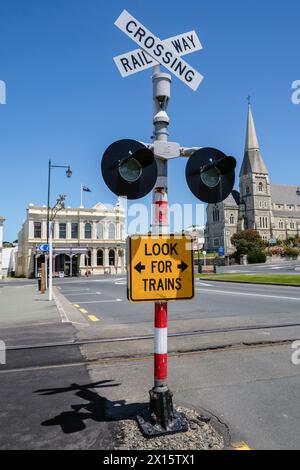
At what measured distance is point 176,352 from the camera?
6789 mm

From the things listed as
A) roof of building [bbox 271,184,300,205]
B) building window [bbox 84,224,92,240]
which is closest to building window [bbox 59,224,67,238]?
building window [bbox 84,224,92,240]

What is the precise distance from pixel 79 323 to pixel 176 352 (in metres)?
4.39

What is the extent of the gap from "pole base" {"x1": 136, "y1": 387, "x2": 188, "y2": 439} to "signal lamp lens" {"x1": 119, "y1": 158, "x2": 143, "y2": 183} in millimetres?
2110

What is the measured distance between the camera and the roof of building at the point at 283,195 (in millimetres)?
139875

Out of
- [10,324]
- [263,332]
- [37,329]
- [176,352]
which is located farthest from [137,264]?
[10,324]

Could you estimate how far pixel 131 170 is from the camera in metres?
3.61

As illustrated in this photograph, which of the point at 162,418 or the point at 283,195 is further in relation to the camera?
the point at 283,195

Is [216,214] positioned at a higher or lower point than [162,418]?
higher

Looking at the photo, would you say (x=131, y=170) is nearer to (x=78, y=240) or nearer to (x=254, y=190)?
(x=78, y=240)

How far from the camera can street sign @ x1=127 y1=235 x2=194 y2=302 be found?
135 inches

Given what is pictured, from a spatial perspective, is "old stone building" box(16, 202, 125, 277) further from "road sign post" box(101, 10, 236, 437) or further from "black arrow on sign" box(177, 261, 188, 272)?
"black arrow on sign" box(177, 261, 188, 272)

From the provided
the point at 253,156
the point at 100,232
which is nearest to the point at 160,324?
the point at 100,232

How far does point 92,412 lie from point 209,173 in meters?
2.95
